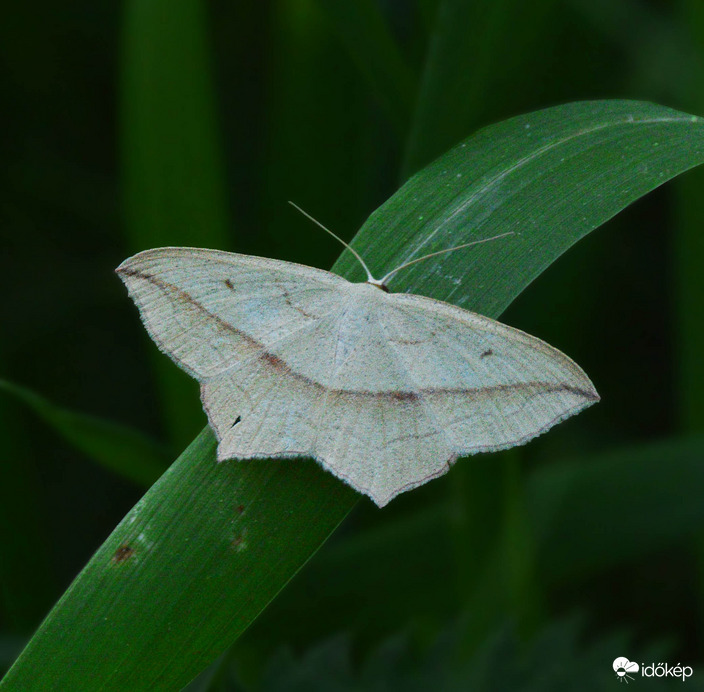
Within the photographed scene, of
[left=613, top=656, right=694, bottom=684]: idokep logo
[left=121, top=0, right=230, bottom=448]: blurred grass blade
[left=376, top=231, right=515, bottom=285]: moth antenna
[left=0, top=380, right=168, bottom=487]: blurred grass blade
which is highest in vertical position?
[left=121, top=0, right=230, bottom=448]: blurred grass blade

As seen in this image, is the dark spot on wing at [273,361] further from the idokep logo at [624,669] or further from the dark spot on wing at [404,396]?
the idokep logo at [624,669]

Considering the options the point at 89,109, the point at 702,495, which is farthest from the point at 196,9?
the point at 702,495

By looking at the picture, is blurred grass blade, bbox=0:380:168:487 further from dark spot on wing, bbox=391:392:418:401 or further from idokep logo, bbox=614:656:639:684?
idokep logo, bbox=614:656:639:684

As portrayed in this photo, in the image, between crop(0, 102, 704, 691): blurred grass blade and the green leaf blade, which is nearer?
crop(0, 102, 704, 691): blurred grass blade

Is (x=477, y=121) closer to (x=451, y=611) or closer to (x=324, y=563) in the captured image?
(x=324, y=563)

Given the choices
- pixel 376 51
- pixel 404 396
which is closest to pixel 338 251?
pixel 376 51

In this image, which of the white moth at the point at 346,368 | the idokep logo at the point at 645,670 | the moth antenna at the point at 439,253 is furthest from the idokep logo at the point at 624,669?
the moth antenna at the point at 439,253

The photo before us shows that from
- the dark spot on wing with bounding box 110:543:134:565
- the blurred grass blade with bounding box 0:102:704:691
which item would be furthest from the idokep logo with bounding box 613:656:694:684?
the dark spot on wing with bounding box 110:543:134:565
